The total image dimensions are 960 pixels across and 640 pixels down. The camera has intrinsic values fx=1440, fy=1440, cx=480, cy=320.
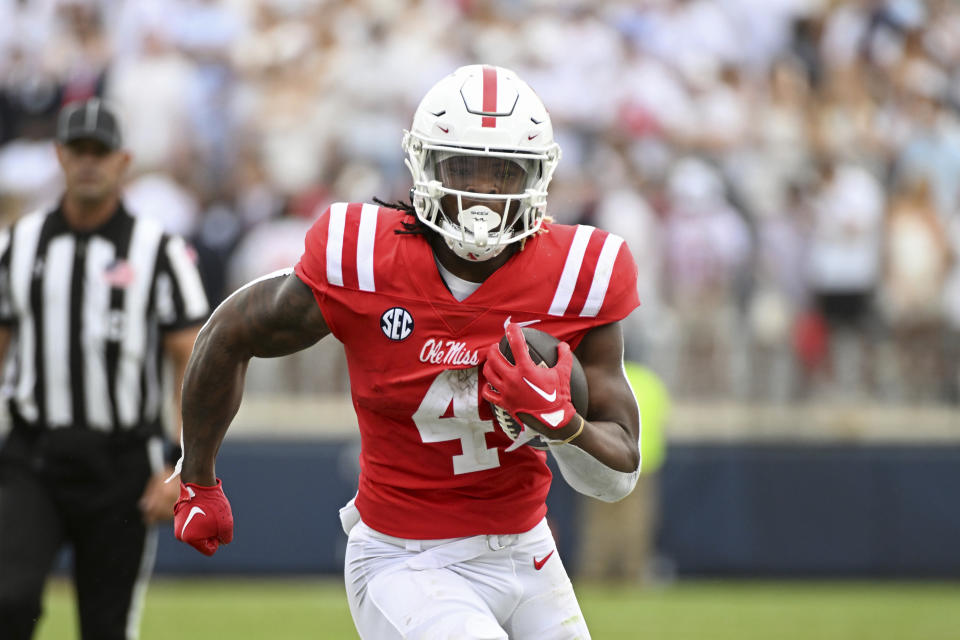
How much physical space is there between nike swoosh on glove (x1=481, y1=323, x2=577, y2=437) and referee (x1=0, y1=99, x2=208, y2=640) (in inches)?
70.9

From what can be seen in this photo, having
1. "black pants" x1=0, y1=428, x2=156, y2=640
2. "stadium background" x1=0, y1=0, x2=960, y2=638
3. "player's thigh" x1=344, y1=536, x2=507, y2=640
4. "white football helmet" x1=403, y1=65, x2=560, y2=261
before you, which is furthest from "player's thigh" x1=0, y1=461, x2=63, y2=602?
"stadium background" x1=0, y1=0, x2=960, y2=638

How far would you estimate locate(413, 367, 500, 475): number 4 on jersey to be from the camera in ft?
10.3

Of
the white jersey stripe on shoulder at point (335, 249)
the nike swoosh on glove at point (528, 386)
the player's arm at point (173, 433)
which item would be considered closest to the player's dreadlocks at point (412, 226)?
the white jersey stripe on shoulder at point (335, 249)

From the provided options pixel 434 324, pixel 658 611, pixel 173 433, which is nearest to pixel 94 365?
pixel 173 433

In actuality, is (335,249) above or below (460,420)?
above

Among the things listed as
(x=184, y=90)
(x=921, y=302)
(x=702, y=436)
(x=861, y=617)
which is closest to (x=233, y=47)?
(x=184, y=90)

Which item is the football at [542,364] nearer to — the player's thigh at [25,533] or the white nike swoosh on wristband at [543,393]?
the white nike swoosh on wristband at [543,393]

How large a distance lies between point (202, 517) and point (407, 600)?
51 centimetres

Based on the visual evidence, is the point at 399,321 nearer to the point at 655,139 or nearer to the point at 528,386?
the point at 528,386

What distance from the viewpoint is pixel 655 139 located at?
9781mm

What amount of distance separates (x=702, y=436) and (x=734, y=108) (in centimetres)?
246

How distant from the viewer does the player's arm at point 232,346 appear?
3162mm

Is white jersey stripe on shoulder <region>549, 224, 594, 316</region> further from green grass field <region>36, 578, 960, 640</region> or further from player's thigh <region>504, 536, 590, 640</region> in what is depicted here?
green grass field <region>36, 578, 960, 640</region>

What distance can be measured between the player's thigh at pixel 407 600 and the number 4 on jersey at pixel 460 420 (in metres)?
0.25
